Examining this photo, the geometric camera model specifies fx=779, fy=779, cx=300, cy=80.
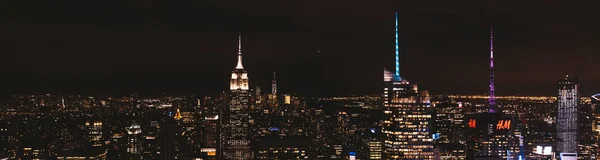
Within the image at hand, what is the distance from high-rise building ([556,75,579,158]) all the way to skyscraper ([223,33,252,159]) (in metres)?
11.1

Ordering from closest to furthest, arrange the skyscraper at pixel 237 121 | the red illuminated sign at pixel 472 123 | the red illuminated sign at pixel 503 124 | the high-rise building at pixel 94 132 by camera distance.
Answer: the high-rise building at pixel 94 132 → the skyscraper at pixel 237 121 → the red illuminated sign at pixel 503 124 → the red illuminated sign at pixel 472 123

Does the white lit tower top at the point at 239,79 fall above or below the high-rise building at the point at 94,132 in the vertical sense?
above

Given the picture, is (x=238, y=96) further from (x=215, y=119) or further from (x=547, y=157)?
(x=547, y=157)

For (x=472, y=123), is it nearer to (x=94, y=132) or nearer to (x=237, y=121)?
(x=237, y=121)

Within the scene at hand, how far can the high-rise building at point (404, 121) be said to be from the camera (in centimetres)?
2272

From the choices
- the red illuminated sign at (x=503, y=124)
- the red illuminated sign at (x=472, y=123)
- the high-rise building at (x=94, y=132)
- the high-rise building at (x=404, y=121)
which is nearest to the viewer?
the high-rise building at (x=404, y=121)

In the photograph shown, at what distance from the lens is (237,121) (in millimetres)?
31453

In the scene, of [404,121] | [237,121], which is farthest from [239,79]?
[404,121]

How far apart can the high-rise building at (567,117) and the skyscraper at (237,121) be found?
36.4 feet

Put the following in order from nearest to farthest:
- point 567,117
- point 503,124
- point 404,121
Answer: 1. point 404,121
2. point 567,117
3. point 503,124

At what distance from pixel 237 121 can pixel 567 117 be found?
1261 cm

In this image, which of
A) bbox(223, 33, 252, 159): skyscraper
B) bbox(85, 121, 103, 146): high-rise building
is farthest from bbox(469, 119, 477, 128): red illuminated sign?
bbox(85, 121, 103, 146): high-rise building

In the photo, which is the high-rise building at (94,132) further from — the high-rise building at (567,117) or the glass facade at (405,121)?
the high-rise building at (567,117)

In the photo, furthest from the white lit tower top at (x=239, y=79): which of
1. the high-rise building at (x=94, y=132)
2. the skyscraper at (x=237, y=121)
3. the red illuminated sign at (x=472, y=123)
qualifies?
the red illuminated sign at (x=472, y=123)
